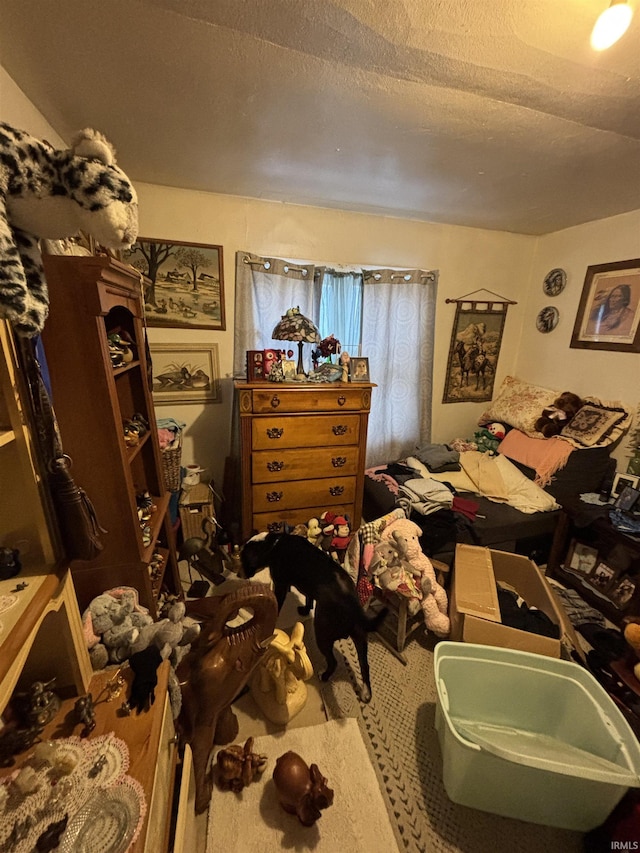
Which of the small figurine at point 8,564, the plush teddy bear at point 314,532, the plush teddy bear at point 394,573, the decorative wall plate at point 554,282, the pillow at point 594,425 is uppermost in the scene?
the decorative wall plate at point 554,282

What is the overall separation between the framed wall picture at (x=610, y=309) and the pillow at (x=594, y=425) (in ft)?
1.39

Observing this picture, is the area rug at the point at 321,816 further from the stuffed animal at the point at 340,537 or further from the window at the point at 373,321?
the window at the point at 373,321

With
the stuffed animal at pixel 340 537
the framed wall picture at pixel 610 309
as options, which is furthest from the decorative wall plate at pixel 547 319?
the stuffed animal at pixel 340 537

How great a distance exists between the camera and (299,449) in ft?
7.05

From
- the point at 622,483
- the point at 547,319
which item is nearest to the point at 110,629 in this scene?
the point at 622,483

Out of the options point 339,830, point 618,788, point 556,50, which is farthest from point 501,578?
point 556,50

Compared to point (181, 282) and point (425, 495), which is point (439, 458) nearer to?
point (425, 495)

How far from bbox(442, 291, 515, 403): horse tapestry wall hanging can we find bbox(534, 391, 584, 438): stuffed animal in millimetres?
661

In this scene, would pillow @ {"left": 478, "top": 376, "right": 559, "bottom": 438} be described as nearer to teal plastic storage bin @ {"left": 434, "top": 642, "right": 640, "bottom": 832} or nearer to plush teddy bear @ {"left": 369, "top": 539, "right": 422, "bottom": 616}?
plush teddy bear @ {"left": 369, "top": 539, "right": 422, "bottom": 616}

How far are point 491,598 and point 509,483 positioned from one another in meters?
1.05

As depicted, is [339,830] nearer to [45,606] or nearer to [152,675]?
[152,675]

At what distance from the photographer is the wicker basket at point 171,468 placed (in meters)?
1.93

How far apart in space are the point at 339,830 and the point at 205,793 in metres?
0.43

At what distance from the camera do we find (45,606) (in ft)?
2.26
